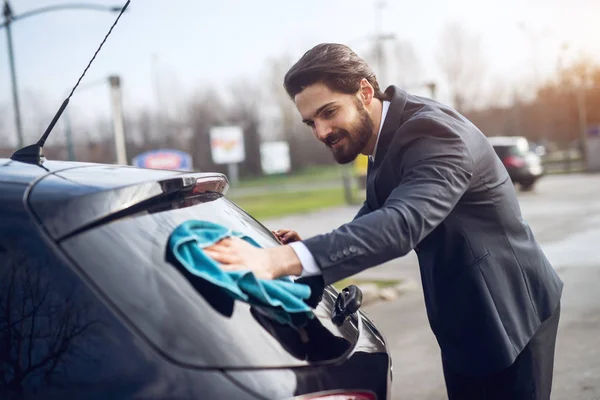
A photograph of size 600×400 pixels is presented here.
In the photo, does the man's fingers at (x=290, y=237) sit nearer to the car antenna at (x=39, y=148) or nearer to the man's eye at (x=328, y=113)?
the man's eye at (x=328, y=113)

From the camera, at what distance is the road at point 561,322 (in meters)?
4.77

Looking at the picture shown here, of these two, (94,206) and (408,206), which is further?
(408,206)

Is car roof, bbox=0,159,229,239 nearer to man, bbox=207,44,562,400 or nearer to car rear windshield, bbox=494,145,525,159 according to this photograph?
man, bbox=207,44,562,400

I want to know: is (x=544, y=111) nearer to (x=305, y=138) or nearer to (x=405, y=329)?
(x=305, y=138)

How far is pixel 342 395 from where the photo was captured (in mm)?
1676

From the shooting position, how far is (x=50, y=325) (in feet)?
5.16

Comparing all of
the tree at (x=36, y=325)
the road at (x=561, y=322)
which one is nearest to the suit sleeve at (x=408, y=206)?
the tree at (x=36, y=325)

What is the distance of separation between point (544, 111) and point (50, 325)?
53372 mm

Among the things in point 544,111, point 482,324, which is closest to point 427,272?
point 482,324

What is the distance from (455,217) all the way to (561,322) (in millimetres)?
4795

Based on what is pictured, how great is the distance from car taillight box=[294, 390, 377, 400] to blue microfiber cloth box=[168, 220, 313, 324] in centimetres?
22

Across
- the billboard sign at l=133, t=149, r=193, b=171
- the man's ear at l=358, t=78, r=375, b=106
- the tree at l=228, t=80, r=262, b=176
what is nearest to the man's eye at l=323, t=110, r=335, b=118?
the man's ear at l=358, t=78, r=375, b=106

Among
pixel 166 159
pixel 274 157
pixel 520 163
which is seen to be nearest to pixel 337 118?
pixel 520 163

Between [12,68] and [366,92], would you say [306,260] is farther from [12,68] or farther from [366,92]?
[12,68]
